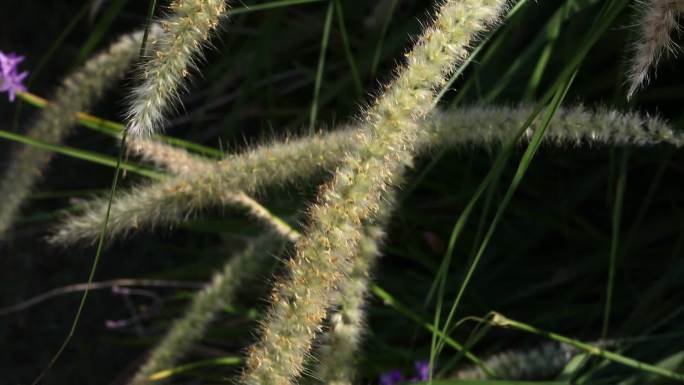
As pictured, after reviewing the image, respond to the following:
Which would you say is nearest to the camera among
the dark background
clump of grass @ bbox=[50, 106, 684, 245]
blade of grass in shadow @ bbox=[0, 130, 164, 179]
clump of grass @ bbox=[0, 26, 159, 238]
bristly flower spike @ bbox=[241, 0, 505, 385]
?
bristly flower spike @ bbox=[241, 0, 505, 385]

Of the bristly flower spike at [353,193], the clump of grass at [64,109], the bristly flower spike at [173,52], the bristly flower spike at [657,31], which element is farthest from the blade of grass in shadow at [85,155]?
the bristly flower spike at [657,31]

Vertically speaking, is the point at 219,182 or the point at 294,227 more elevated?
the point at 219,182

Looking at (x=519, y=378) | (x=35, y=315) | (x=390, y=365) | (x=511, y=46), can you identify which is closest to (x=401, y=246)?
(x=390, y=365)

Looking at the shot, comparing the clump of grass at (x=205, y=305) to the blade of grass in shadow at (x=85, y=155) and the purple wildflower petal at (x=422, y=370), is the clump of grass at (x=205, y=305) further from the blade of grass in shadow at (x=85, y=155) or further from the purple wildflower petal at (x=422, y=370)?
the purple wildflower petal at (x=422, y=370)

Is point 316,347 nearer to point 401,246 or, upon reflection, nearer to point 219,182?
point 219,182

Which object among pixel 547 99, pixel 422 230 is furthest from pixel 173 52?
pixel 422 230

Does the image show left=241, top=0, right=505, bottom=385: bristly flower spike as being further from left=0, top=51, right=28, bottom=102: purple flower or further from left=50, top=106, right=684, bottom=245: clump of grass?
left=0, top=51, right=28, bottom=102: purple flower

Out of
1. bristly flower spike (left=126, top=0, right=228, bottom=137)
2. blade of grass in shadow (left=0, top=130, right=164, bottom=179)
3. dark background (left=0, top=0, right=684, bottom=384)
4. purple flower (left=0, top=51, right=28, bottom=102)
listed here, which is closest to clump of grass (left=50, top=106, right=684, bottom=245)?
blade of grass in shadow (left=0, top=130, right=164, bottom=179)

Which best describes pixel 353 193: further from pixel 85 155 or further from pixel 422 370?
pixel 422 370
